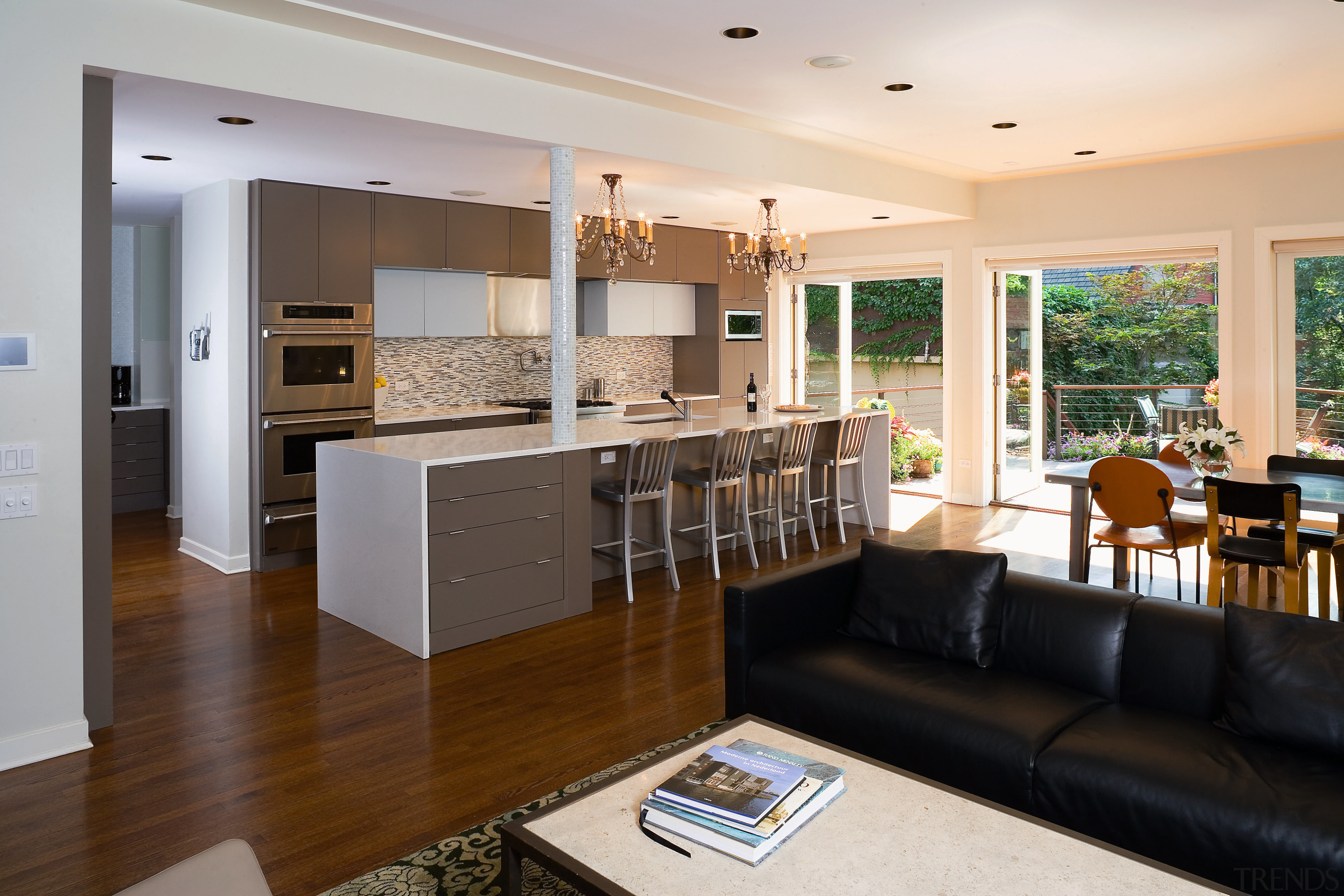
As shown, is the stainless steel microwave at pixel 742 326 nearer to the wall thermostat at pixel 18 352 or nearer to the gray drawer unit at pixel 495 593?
the gray drawer unit at pixel 495 593

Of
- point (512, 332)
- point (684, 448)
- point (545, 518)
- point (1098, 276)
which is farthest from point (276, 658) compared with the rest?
point (1098, 276)

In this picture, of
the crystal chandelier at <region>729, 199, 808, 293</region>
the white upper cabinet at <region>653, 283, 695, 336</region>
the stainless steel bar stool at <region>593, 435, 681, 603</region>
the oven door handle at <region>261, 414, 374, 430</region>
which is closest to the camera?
the stainless steel bar stool at <region>593, 435, 681, 603</region>

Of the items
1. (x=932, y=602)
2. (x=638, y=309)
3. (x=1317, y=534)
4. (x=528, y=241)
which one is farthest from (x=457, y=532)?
(x=638, y=309)

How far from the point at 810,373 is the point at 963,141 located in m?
3.72

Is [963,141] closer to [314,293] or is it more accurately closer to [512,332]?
[512,332]

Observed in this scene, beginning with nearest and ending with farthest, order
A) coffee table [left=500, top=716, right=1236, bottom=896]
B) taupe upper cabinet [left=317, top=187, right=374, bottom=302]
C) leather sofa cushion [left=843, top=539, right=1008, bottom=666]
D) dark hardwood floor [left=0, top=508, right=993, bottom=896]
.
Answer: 1. coffee table [left=500, top=716, right=1236, bottom=896]
2. dark hardwood floor [left=0, top=508, right=993, bottom=896]
3. leather sofa cushion [left=843, top=539, right=1008, bottom=666]
4. taupe upper cabinet [left=317, top=187, right=374, bottom=302]

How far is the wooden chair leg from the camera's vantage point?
4.60 m

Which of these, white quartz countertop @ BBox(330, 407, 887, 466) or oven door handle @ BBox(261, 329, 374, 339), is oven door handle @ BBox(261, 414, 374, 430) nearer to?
oven door handle @ BBox(261, 329, 374, 339)

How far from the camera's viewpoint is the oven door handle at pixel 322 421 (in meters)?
6.09

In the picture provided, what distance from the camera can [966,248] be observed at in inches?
333

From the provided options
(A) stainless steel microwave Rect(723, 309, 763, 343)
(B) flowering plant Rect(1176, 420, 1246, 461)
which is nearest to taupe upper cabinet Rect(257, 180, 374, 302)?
(A) stainless steel microwave Rect(723, 309, 763, 343)

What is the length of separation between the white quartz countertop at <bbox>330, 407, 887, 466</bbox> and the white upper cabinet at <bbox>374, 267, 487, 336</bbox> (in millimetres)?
1719

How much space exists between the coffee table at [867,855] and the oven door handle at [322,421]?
4.68 meters

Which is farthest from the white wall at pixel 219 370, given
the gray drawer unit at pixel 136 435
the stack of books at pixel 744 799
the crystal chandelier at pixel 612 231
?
the stack of books at pixel 744 799
